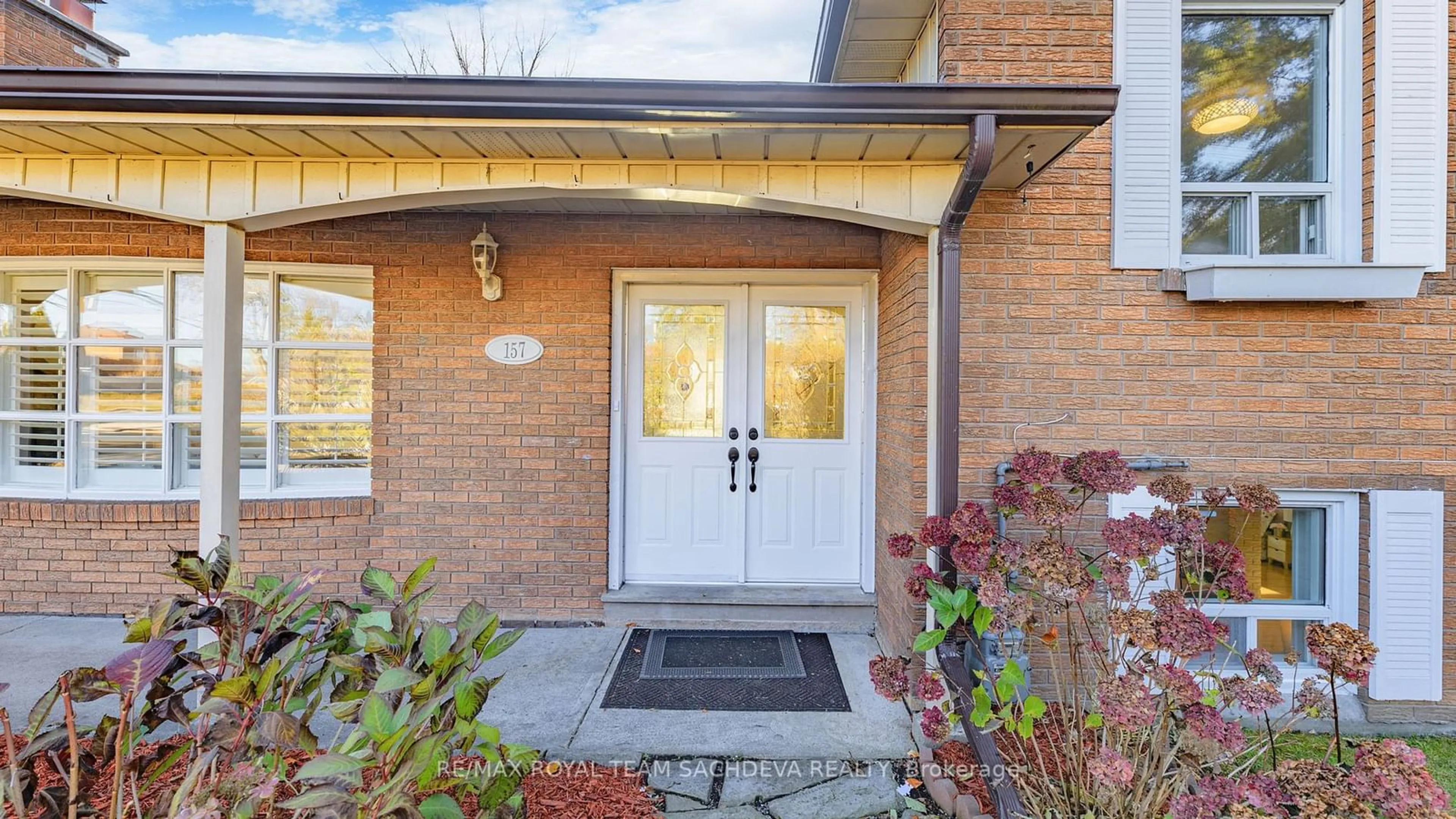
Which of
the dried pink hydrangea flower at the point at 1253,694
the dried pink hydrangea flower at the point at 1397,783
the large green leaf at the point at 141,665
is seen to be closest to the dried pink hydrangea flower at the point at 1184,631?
the dried pink hydrangea flower at the point at 1253,694

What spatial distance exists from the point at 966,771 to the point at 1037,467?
1116 millimetres

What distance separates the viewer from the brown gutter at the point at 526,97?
2.27m

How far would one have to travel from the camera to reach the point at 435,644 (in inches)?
67.9

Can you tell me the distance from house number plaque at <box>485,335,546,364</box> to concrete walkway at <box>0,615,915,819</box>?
168 centimetres

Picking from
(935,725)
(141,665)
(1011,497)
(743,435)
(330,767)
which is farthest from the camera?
(743,435)

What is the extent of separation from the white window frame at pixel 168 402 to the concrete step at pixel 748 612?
6.05 ft

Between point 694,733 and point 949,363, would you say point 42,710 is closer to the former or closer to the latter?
point 694,733

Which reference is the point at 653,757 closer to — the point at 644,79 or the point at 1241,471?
the point at 644,79

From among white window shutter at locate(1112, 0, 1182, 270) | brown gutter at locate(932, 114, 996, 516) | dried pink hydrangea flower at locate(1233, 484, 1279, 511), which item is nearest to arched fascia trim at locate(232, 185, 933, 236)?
brown gutter at locate(932, 114, 996, 516)

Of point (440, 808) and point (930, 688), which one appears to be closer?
point (440, 808)

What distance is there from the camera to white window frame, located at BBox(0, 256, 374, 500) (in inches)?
155

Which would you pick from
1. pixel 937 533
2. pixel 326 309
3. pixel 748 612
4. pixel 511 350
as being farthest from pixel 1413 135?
pixel 326 309

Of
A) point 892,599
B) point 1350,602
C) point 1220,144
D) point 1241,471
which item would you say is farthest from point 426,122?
point 1350,602

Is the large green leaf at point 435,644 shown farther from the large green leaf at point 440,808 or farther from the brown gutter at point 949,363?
the brown gutter at point 949,363
